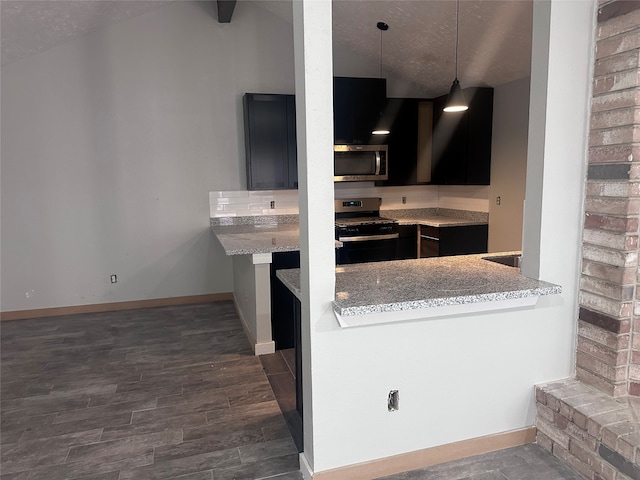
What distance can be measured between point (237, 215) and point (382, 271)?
10.1ft

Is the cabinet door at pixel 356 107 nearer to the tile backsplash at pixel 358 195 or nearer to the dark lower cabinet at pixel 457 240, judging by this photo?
the tile backsplash at pixel 358 195

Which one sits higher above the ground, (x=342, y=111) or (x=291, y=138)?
(x=342, y=111)

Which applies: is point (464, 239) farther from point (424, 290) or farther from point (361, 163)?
point (424, 290)

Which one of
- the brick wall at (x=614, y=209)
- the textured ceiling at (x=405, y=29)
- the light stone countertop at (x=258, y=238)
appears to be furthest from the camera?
the textured ceiling at (x=405, y=29)

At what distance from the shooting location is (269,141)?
4.88 metres

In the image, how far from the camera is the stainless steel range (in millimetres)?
4941

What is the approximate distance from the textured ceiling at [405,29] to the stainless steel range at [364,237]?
5.72 feet

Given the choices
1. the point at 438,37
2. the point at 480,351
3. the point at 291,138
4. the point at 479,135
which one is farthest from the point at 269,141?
the point at 480,351

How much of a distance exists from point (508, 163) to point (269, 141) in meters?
2.52

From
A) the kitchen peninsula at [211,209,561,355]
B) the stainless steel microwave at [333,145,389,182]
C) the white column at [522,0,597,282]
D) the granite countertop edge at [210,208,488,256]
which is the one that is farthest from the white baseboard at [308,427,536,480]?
the stainless steel microwave at [333,145,389,182]

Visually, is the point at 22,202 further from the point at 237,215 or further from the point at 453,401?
the point at 453,401

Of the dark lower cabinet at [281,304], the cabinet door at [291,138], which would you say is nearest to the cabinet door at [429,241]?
the cabinet door at [291,138]

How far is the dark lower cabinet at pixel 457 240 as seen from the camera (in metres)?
5.04

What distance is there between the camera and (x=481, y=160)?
5.04 metres
